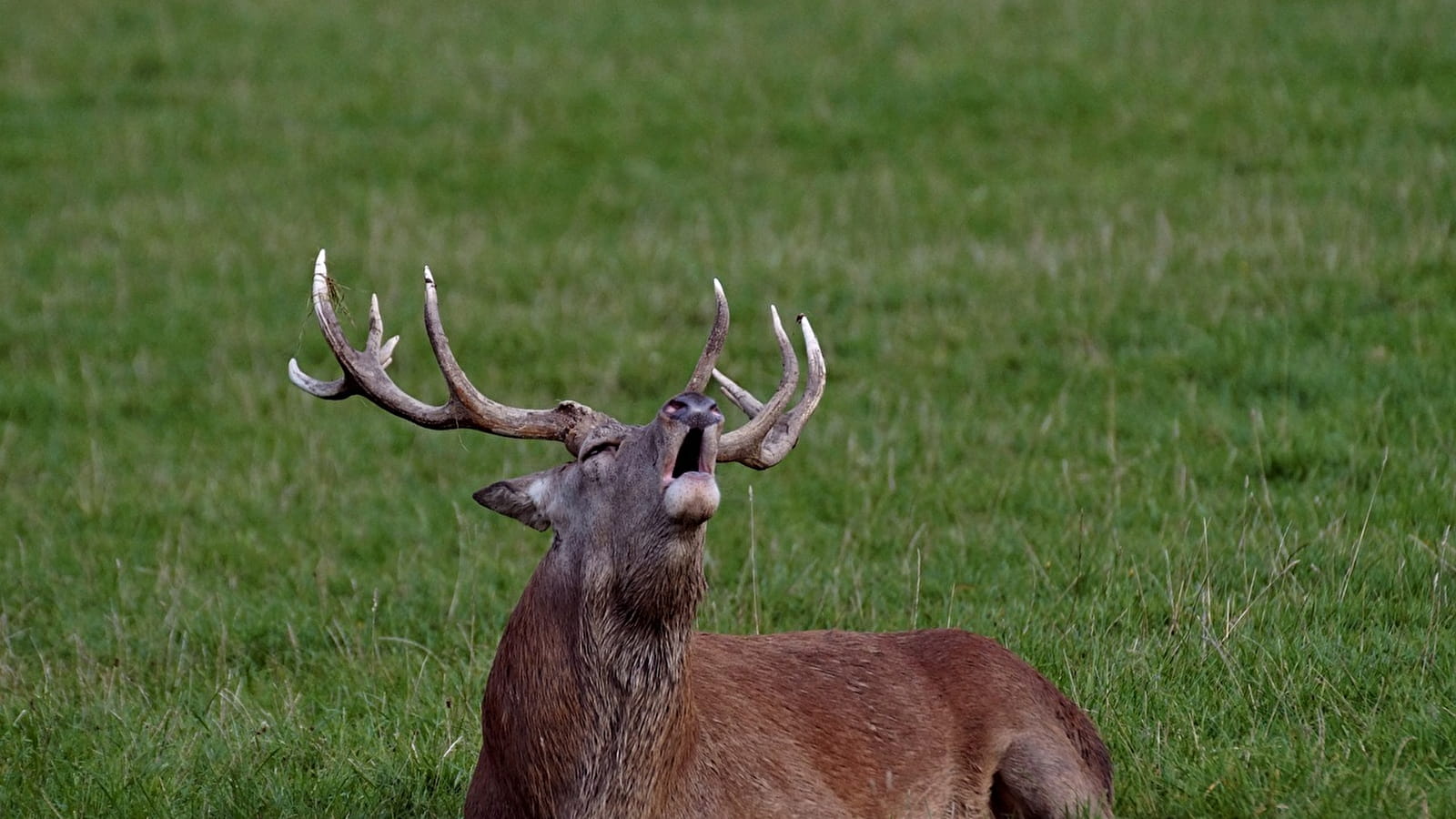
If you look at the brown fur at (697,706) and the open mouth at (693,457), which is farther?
the brown fur at (697,706)

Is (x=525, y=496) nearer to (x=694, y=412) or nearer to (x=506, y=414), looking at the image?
(x=506, y=414)

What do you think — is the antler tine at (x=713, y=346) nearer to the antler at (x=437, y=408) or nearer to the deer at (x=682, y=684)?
the deer at (x=682, y=684)

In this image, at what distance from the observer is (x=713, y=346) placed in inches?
197

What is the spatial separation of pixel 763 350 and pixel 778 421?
6010mm

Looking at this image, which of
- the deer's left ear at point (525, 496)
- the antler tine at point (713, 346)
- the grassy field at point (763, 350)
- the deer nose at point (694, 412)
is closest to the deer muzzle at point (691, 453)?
the deer nose at point (694, 412)

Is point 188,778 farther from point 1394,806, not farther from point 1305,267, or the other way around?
point 1305,267

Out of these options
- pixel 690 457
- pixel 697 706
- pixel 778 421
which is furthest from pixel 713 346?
pixel 697 706

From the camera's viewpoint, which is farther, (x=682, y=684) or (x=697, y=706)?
(x=697, y=706)

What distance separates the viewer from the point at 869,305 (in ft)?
38.8

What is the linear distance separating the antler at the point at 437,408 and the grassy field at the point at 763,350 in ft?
3.29

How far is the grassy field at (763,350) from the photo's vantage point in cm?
615

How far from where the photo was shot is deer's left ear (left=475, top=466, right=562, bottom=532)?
16.5 feet

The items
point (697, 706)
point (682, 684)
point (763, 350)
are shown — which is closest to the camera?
point (682, 684)

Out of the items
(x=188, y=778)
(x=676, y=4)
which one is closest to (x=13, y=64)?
(x=676, y=4)
